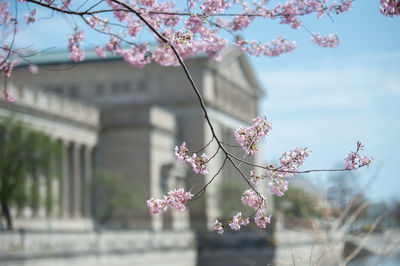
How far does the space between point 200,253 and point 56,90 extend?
35.3 m

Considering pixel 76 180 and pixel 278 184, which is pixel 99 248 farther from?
pixel 278 184

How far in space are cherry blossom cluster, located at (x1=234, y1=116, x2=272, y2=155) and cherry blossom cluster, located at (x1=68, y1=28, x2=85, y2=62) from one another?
5.17 m

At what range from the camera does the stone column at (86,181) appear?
73.7 metres

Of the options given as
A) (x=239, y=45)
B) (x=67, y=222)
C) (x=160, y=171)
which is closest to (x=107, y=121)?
(x=160, y=171)

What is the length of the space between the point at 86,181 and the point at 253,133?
64096mm

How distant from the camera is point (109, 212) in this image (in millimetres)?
72000

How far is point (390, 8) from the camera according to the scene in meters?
10.3

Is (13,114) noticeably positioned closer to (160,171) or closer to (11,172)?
(11,172)

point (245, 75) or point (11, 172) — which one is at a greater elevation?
point (245, 75)

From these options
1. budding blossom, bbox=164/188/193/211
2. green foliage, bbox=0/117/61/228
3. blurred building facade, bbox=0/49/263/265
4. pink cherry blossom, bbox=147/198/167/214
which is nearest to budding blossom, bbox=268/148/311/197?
budding blossom, bbox=164/188/193/211

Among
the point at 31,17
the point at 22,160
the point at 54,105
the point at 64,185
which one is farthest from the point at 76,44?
the point at 64,185

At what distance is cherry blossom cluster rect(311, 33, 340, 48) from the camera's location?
14.2 m

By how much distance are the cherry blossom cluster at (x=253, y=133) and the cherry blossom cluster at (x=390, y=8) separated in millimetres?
2086

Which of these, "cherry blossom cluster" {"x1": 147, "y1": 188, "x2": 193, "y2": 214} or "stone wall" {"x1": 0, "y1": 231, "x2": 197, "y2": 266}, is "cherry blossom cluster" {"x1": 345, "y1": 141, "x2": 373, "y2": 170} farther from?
"stone wall" {"x1": 0, "y1": 231, "x2": 197, "y2": 266}
